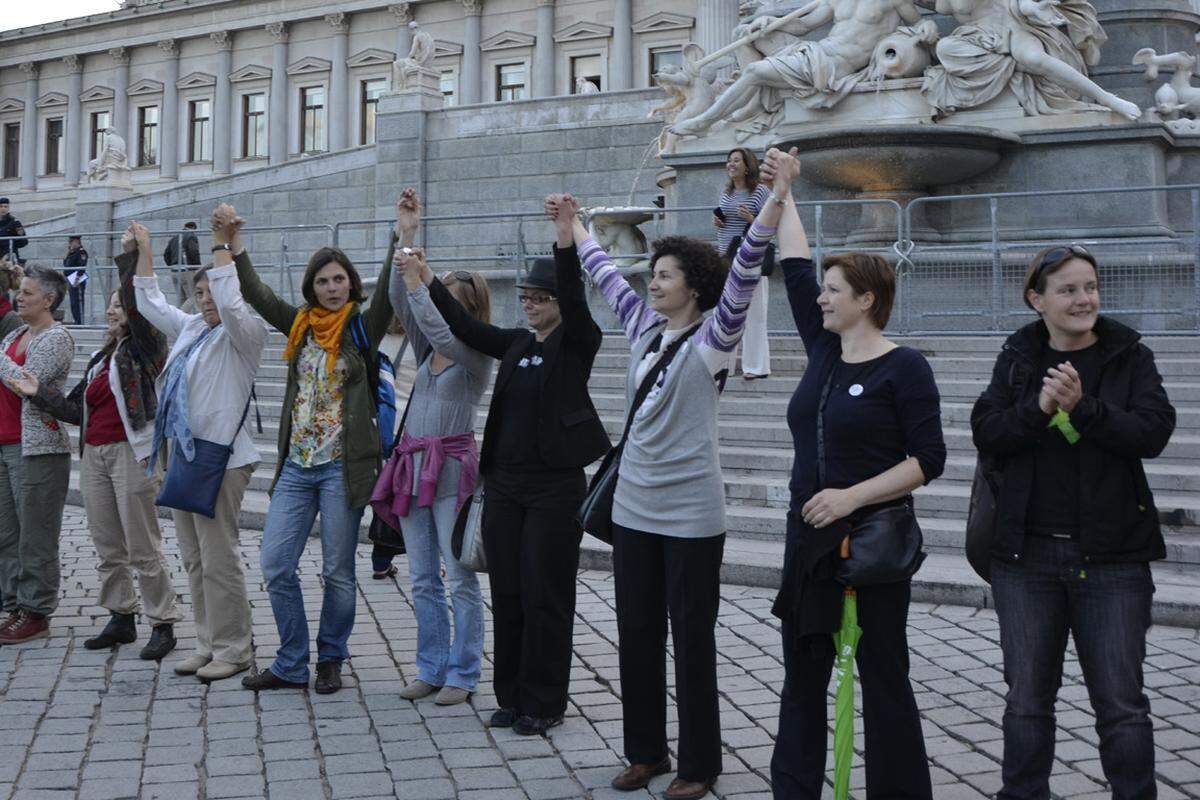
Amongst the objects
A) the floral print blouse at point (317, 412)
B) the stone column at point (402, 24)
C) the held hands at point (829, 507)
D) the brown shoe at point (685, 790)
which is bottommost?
the brown shoe at point (685, 790)

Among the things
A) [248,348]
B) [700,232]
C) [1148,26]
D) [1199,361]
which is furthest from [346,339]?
[1148,26]

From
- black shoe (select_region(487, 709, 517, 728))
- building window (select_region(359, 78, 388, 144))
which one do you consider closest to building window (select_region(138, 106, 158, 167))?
building window (select_region(359, 78, 388, 144))

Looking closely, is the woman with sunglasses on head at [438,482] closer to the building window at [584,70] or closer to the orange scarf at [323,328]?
the orange scarf at [323,328]

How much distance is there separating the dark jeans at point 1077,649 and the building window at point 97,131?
69094mm

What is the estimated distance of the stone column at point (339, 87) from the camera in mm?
59156

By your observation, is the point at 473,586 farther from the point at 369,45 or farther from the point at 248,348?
the point at 369,45

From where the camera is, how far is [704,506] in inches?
183

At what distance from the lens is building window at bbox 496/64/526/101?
55.8 meters

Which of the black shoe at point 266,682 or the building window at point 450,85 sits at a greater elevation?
the building window at point 450,85

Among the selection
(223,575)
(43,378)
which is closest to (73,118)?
(43,378)

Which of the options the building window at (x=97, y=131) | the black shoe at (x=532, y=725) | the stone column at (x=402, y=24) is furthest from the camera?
the building window at (x=97, y=131)

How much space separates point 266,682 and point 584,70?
50312mm

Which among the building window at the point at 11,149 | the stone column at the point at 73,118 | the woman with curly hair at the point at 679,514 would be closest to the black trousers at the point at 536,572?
the woman with curly hair at the point at 679,514

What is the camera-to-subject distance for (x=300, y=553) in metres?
5.92
